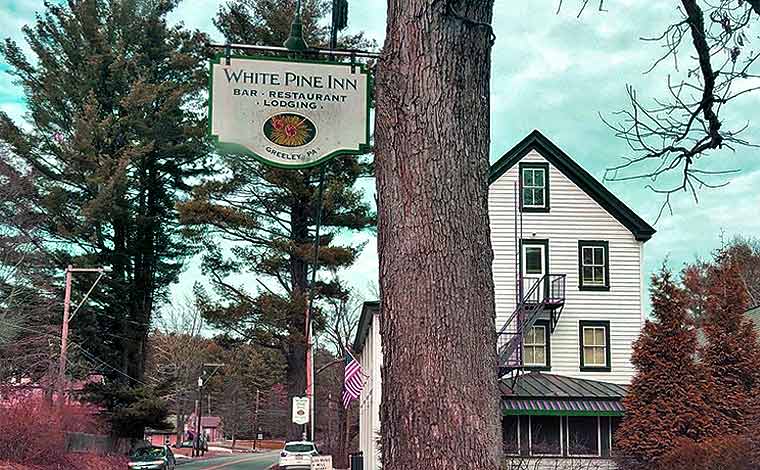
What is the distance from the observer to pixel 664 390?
21266mm

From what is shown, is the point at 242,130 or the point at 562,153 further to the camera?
the point at 562,153

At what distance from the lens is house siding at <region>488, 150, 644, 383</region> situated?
28203mm

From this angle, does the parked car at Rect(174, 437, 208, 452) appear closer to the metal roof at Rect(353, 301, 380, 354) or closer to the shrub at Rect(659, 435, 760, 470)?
the metal roof at Rect(353, 301, 380, 354)

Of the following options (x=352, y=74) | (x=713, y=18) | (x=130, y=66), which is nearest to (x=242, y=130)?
(x=352, y=74)

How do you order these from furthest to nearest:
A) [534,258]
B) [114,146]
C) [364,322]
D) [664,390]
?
[114,146]
[364,322]
[534,258]
[664,390]

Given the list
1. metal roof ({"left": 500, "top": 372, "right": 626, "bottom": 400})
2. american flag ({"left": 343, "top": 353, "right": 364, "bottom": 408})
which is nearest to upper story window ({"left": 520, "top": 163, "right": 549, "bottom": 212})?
metal roof ({"left": 500, "top": 372, "right": 626, "bottom": 400})

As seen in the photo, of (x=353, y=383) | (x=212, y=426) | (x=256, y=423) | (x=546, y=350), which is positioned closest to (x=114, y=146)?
(x=353, y=383)

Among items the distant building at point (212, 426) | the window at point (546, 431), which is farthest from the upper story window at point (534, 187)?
the distant building at point (212, 426)

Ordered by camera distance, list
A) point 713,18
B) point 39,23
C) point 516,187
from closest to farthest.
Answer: point 713,18 < point 516,187 < point 39,23

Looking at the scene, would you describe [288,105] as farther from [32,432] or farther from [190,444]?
[190,444]

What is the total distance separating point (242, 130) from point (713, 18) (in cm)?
275

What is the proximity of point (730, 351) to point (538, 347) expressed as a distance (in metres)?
7.93

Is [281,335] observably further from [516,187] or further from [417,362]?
[417,362]

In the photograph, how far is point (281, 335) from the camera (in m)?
34.9
